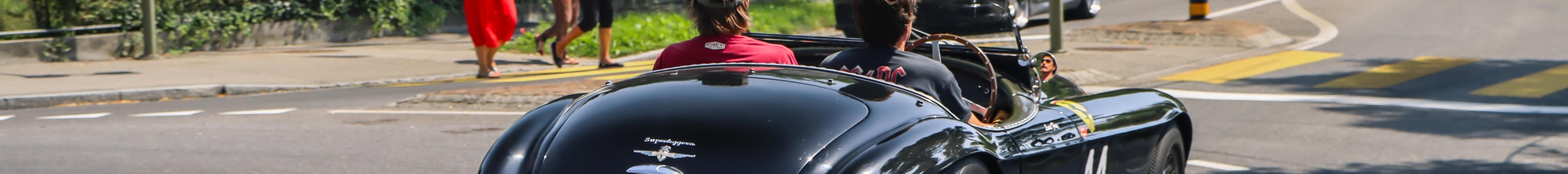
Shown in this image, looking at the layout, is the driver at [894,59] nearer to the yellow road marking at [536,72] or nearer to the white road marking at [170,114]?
the white road marking at [170,114]

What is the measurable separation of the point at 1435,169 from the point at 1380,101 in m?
3.39

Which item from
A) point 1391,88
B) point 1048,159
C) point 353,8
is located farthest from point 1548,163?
point 353,8

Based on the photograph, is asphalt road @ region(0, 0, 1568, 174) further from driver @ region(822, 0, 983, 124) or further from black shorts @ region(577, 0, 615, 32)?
driver @ region(822, 0, 983, 124)

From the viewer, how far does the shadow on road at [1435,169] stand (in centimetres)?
616

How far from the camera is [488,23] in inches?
471

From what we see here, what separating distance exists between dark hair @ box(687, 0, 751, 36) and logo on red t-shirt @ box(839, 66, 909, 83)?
A: 0.36 meters

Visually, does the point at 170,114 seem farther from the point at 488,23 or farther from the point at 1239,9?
the point at 1239,9

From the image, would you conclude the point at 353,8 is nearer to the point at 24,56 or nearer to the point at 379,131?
the point at 24,56

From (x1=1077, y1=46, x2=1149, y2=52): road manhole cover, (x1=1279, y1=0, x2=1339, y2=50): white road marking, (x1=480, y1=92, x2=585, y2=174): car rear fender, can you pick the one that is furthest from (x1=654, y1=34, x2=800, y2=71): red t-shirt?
(x1=1279, y1=0, x2=1339, y2=50): white road marking

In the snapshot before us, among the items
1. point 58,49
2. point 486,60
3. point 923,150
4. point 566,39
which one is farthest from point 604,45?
point 923,150

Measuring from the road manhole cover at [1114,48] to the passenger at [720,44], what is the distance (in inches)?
431

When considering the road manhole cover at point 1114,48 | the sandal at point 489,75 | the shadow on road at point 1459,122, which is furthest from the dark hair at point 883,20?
the road manhole cover at point 1114,48

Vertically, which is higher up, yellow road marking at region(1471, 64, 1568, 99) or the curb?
yellow road marking at region(1471, 64, 1568, 99)

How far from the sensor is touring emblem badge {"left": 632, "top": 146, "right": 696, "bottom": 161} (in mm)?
3018
